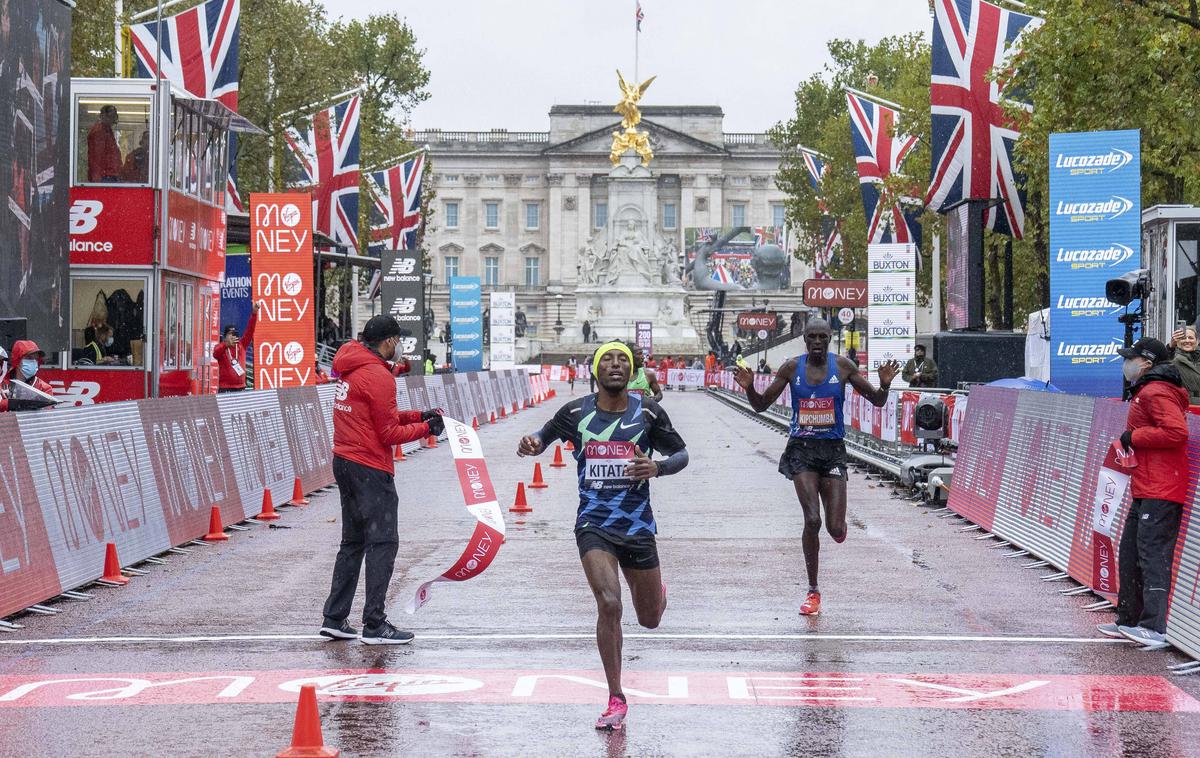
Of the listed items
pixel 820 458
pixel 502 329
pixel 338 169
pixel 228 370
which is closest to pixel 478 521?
pixel 820 458

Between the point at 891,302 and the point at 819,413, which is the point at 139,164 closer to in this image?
the point at 891,302

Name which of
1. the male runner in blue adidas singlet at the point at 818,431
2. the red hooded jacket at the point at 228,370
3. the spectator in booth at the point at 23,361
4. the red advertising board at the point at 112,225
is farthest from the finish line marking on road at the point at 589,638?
the red advertising board at the point at 112,225

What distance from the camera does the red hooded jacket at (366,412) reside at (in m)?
10.8

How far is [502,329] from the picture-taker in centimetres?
5916

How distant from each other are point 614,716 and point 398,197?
1766 inches

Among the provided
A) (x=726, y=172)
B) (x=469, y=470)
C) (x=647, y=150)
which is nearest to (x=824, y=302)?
(x=469, y=470)

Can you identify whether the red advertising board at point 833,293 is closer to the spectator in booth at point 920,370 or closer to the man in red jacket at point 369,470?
the spectator in booth at point 920,370

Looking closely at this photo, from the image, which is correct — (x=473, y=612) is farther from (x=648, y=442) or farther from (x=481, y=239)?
(x=481, y=239)

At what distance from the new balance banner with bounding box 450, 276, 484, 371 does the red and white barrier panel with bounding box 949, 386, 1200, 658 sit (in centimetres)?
3251

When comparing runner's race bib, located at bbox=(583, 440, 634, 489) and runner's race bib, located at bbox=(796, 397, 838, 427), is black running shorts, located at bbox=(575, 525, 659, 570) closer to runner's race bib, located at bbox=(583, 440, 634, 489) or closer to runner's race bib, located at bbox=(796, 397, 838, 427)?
runner's race bib, located at bbox=(583, 440, 634, 489)

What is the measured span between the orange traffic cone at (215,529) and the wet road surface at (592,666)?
69 cm

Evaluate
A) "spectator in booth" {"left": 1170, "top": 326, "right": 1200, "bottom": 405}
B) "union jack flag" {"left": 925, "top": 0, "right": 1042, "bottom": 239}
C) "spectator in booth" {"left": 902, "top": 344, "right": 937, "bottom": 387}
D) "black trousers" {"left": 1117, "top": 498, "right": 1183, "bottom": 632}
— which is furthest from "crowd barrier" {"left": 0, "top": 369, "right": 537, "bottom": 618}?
"union jack flag" {"left": 925, "top": 0, "right": 1042, "bottom": 239}

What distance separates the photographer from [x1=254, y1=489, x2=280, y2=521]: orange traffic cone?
1909 cm

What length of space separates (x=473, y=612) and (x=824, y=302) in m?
28.9
